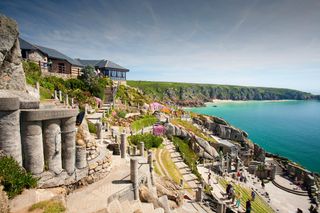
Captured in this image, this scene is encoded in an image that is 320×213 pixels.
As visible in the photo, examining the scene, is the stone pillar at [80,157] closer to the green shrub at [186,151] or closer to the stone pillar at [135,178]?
the stone pillar at [135,178]

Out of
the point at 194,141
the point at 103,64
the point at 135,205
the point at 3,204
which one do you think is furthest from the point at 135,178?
the point at 103,64

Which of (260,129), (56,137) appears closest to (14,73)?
(56,137)

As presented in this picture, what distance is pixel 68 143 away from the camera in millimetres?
9781

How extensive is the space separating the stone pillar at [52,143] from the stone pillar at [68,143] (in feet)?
0.92

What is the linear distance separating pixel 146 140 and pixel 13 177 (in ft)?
58.5

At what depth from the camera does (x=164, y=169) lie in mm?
20781

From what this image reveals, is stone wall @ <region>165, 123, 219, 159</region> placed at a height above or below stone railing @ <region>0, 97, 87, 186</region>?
below

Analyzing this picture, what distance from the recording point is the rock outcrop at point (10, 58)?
9070 millimetres

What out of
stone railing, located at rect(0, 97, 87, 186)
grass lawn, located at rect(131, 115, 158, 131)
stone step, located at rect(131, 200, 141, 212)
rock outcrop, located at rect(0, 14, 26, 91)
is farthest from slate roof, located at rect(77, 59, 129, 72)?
stone step, located at rect(131, 200, 141, 212)

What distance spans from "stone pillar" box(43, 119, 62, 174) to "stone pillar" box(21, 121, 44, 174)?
11.1 inches

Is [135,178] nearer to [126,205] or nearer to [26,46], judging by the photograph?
[126,205]

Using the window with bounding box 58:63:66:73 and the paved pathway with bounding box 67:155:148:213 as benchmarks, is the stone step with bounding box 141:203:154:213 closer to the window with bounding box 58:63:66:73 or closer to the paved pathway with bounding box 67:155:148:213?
the paved pathway with bounding box 67:155:148:213

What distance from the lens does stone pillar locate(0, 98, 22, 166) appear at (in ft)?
25.1

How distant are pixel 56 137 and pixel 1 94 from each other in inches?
126
